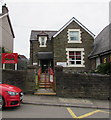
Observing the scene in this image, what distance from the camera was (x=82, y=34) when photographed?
645 inches

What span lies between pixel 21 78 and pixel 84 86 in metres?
4.70

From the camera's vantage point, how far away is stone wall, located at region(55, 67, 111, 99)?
8562mm

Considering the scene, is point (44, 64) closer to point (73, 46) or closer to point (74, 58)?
point (74, 58)

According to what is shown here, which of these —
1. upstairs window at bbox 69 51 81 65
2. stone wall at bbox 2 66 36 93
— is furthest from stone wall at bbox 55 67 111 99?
upstairs window at bbox 69 51 81 65

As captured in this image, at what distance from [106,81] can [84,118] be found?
4.44 metres

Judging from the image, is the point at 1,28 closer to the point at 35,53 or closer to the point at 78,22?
the point at 35,53

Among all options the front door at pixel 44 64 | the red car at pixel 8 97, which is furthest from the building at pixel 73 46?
the red car at pixel 8 97

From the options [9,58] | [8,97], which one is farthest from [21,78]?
[8,97]

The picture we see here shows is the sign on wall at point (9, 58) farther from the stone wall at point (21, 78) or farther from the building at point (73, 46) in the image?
the building at point (73, 46)

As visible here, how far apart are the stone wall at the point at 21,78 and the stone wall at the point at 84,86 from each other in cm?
199

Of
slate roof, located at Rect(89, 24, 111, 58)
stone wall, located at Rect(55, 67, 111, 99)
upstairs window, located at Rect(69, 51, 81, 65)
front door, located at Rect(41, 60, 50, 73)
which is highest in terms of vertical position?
slate roof, located at Rect(89, 24, 111, 58)

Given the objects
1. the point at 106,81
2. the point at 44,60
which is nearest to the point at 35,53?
the point at 44,60

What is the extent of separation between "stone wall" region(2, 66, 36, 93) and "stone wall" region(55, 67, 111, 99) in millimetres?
1989

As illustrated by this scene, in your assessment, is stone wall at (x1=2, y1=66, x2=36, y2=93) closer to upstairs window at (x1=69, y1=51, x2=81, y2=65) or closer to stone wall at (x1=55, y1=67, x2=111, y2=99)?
stone wall at (x1=55, y1=67, x2=111, y2=99)
